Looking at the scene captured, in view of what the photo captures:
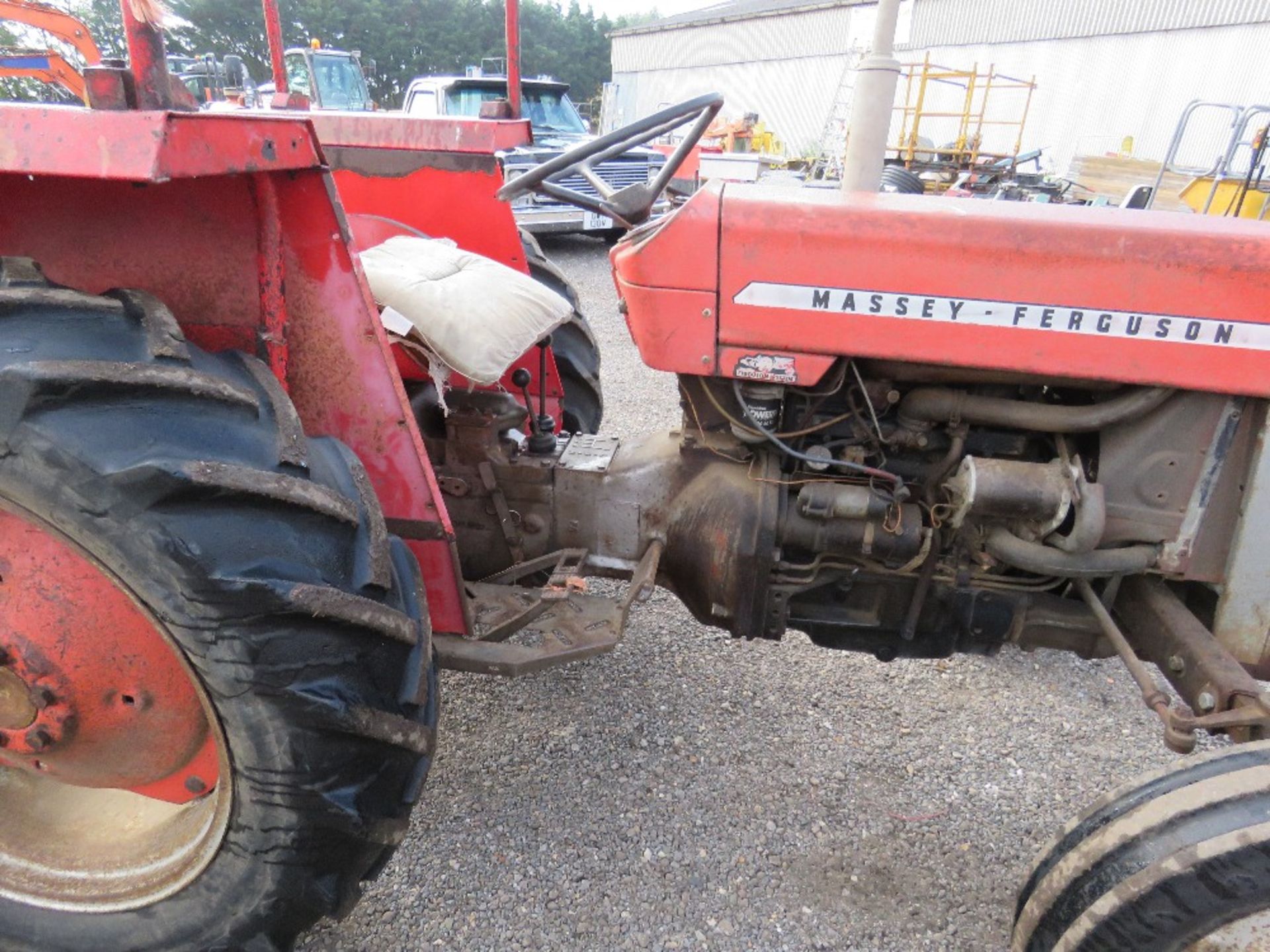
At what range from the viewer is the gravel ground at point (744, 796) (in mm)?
1727

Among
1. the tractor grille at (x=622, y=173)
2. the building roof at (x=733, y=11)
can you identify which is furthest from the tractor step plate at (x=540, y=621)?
the building roof at (x=733, y=11)

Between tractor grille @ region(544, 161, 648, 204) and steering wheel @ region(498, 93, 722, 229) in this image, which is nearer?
steering wheel @ region(498, 93, 722, 229)

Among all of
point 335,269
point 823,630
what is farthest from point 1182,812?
point 335,269

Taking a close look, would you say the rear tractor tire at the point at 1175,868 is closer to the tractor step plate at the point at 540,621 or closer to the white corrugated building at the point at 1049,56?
the tractor step plate at the point at 540,621

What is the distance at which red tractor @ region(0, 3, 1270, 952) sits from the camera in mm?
1168

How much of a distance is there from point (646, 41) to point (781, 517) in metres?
35.1

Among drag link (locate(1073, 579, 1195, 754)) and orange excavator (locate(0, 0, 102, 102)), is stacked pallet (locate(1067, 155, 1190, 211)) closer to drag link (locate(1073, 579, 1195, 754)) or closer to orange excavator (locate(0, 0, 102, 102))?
drag link (locate(1073, 579, 1195, 754))

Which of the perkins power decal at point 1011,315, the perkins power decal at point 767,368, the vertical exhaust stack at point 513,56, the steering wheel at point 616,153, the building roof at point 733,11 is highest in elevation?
the building roof at point 733,11

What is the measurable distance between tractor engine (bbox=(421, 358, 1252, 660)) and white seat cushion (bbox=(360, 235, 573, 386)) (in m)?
0.20

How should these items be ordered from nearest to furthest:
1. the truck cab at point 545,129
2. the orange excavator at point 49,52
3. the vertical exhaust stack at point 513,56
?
the vertical exhaust stack at point 513,56
the orange excavator at point 49,52
the truck cab at point 545,129

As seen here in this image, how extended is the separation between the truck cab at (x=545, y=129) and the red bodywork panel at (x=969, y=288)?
6.98m

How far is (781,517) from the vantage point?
1798 mm

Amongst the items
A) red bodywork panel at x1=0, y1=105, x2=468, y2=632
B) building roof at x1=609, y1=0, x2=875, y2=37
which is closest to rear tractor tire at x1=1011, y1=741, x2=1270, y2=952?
red bodywork panel at x1=0, y1=105, x2=468, y2=632

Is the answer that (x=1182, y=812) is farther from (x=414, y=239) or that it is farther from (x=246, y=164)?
(x=414, y=239)
